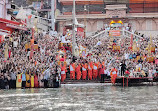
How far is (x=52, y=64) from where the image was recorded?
96.3 ft

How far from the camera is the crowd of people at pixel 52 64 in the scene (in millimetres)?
26891

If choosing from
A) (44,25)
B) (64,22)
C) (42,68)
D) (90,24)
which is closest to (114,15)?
(90,24)

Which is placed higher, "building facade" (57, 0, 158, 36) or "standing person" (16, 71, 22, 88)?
"building facade" (57, 0, 158, 36)

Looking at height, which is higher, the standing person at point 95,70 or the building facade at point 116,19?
the building facade at point 116,19

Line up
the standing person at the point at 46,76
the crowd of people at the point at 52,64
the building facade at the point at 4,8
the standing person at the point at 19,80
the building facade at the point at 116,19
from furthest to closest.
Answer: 1. the building facade at the point at 116,19
2. the building facade at the point at 4,8
3. the standing person at the point at 46,76
4. the crowd of people at the point at 52,64
5. the standing person at the point at 19,80

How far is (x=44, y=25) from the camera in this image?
224ft

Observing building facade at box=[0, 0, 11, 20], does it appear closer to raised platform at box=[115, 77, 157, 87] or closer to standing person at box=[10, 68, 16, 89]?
standing person at box=[10, 68, 16, 89]

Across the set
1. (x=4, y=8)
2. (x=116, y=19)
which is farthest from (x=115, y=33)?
(x=116, y=19)

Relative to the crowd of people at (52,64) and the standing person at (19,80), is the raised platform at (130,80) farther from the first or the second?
the standing person at (19,80)

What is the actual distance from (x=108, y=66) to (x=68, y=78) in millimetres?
4264

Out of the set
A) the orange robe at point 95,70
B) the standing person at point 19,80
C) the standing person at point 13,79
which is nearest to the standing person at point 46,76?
the standing person at point 19,80

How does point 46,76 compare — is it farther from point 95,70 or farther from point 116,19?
point 116,19

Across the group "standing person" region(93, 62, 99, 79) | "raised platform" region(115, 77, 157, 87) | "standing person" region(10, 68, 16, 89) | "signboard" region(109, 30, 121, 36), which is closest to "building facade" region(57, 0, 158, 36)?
"signboard" region(109, 30, 121, 36)

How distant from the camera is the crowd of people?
26891mm
